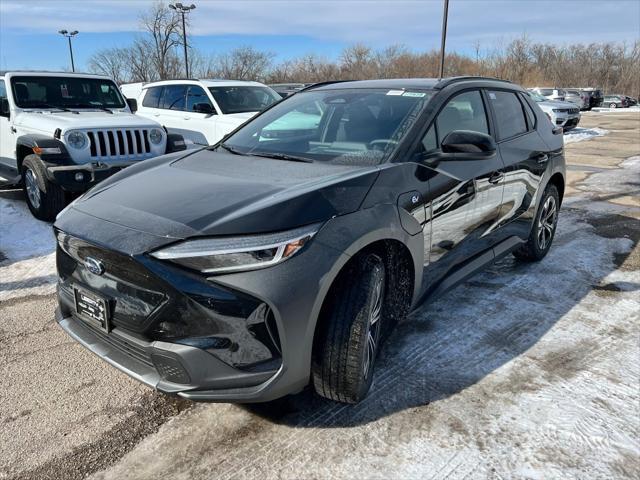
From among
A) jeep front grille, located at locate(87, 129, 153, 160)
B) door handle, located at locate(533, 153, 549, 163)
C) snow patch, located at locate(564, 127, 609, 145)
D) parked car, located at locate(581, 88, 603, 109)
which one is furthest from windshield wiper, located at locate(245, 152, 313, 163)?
parked car, located at locate(581, 88, 603, 109)

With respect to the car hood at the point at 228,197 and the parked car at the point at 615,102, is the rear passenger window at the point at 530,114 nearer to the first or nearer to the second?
the car hood at the point at 228,197

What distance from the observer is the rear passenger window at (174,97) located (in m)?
9.77

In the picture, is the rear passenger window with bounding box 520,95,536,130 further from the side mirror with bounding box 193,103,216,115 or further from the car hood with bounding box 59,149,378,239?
the side mirror with bounding box 193,103,216,115

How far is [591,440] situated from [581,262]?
2.96 m

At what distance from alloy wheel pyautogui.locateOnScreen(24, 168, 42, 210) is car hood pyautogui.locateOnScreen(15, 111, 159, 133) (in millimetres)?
577

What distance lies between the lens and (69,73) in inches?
298

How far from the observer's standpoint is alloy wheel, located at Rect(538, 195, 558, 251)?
16.0ft

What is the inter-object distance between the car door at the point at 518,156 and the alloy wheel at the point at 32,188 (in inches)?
198

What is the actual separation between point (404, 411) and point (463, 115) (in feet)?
6.74

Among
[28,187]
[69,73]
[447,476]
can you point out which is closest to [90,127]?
[28,187]

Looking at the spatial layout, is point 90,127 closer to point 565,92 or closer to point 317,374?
point 317,374

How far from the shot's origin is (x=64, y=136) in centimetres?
600

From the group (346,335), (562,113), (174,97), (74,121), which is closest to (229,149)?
(346,335)

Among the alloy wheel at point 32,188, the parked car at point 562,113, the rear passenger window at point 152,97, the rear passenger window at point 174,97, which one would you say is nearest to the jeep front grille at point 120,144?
the alloy wheel at point 32,188
